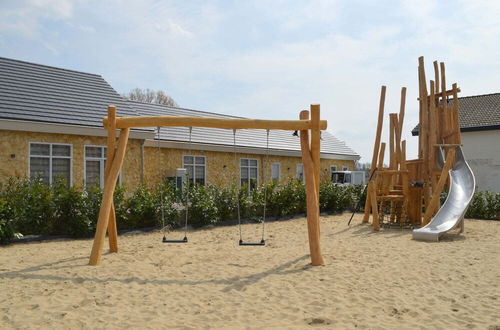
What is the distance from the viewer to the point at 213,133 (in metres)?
21.6

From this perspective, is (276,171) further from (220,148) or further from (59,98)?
(59,98)

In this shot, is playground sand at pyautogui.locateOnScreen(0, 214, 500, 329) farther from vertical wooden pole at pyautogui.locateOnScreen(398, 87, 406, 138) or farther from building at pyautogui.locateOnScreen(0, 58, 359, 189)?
vertical wooden pole at pyautogui.locateOnScreen(398, 87, 406, 138)

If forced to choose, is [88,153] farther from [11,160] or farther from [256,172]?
[256,172]

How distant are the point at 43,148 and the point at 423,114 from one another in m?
11.1

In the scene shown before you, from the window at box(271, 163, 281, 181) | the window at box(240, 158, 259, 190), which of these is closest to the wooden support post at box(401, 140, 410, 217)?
the window at box(240, 158, 259, 190)

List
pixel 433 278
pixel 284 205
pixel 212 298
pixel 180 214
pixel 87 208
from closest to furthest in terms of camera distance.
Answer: pixel 212 298 → pixel 433 278 → pixel 87 208 → pixel 180 214 → pixel 284 205

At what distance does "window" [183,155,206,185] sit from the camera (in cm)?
1900

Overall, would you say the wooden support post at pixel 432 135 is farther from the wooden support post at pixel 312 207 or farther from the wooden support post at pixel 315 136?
the wooden support post at pixel 312 207

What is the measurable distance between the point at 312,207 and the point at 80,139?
980cm

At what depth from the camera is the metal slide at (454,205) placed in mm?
9477

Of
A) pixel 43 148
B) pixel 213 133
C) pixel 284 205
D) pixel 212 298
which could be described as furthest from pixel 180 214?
pixel 213 133

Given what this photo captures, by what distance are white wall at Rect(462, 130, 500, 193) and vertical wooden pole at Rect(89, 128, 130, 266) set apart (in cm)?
1894

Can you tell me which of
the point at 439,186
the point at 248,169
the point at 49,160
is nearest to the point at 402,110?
the point at 439,186

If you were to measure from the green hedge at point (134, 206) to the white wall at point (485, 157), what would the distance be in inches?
291
